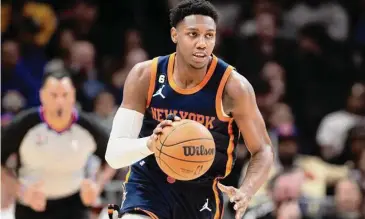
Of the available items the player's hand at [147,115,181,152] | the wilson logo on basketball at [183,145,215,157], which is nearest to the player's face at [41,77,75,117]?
the player's hand at [147,115,181,152]

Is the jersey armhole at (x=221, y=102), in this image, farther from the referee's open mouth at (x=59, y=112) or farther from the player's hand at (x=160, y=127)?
the referee's open mouth at (x=59, y=112)

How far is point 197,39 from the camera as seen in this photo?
5121 millimetres

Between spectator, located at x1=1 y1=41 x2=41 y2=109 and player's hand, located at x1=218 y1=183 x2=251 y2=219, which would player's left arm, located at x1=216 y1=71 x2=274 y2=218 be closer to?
player's hand, located at x1=218 y1=183 x2=251 y2=219

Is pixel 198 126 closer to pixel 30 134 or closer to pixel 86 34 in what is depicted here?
pixel 30 134

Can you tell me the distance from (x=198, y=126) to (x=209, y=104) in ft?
1.21

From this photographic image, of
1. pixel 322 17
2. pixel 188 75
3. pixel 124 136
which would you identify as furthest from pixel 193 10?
pixel 322 17

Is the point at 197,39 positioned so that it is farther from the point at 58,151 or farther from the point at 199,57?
the point at 58,151

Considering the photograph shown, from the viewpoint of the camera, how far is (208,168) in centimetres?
498

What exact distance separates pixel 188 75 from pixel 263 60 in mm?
5683

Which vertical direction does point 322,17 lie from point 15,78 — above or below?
above

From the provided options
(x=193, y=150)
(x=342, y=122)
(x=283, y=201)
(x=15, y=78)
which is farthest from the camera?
(x=342, y=122)

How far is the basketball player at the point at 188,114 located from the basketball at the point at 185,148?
307 millimetres

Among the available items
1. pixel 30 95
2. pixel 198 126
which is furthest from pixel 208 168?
pixel 30 95

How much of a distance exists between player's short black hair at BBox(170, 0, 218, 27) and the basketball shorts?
90cm
